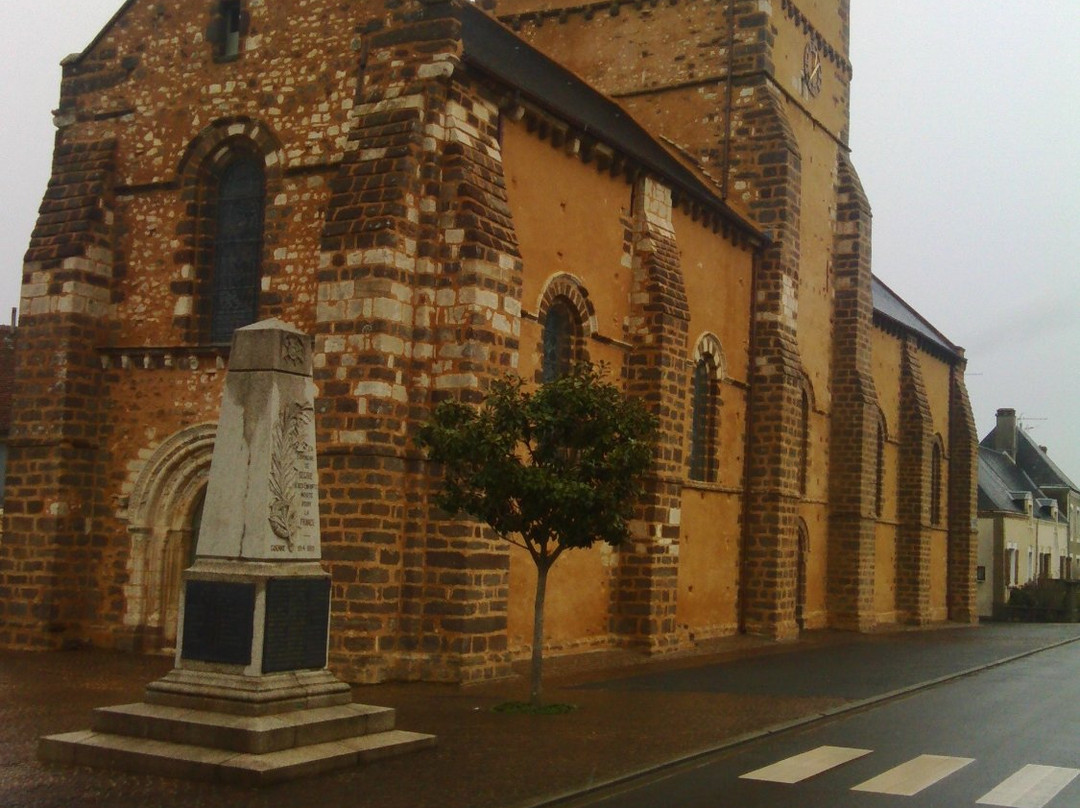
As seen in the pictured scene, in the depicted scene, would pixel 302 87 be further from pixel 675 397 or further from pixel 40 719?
pixel 40 719

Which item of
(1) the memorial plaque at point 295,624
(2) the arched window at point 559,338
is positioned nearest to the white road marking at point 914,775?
(1) the memorial plaque at point 295,624

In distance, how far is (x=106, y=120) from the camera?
18.8m

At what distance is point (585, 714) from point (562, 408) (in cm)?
317

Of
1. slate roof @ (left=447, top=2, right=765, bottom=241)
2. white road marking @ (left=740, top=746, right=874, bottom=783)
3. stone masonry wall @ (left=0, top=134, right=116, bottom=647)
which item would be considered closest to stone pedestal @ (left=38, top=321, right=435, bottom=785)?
white road marking @ (left=740, top=746, right=874, bottom=783)

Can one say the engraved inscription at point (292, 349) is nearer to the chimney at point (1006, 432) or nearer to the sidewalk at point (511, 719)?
the sidewalk at point (511, 719)

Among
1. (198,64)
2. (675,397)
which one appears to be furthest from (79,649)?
(675,397)

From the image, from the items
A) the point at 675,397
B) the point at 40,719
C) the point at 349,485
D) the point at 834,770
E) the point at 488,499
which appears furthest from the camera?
the point at 675,397

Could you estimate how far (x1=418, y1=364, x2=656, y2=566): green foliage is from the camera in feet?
42.3

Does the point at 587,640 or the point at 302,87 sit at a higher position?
the point at 302,87

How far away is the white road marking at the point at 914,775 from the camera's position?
968cm

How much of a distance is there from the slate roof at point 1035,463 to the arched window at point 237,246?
170ft

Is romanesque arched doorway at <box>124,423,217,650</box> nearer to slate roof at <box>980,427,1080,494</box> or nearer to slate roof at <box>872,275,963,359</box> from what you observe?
slate roof at <box>872,275,963,359</box>

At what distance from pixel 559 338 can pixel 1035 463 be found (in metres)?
51.4

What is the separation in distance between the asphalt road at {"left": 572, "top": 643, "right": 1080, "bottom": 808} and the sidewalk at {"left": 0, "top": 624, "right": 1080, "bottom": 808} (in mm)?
427
